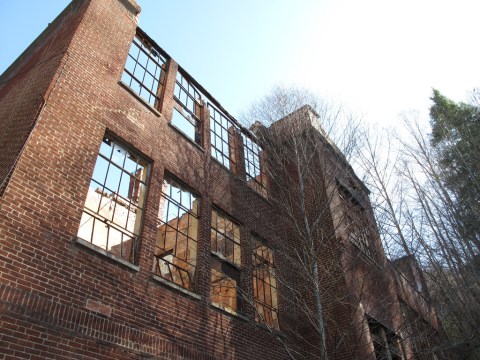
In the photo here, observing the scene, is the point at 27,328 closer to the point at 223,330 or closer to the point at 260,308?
the point at 223,330

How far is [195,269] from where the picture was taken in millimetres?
7910

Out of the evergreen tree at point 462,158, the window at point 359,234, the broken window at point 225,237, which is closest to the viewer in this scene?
the broken window at point 225,237

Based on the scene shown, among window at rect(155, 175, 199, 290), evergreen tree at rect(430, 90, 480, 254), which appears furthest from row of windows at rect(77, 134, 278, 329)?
evergreen tree at rect(430, 90, 480, 254)

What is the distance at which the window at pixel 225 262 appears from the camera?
343 inches

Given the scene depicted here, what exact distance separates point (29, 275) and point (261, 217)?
6.73 meters

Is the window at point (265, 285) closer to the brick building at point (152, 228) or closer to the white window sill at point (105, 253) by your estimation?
the brick building at point (152, 228)

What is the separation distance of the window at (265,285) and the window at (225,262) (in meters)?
0.57

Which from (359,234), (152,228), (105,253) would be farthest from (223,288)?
(359,234)

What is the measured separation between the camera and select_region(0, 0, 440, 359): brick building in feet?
17.4

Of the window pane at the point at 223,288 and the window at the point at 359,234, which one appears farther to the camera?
the window at the point at 359,234

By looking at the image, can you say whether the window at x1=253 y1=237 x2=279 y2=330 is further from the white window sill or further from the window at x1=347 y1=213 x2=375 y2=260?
the white window sill

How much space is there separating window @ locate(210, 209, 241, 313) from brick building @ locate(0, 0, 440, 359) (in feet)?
0.11

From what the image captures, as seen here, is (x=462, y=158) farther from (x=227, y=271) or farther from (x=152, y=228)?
(x=152, y=228)

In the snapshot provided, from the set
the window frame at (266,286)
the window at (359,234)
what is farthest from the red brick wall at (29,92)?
the window at (359,234)
